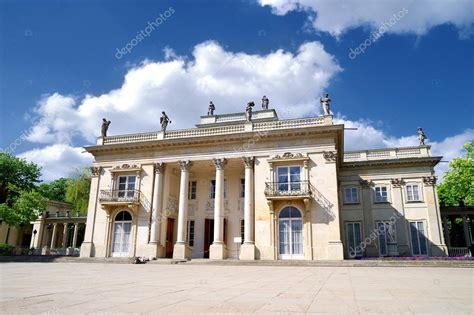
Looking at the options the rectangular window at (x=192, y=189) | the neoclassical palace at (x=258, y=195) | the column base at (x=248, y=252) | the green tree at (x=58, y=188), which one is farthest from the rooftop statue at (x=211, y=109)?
the green tree at (x=58, y=188)

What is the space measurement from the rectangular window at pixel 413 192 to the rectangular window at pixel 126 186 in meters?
22.2

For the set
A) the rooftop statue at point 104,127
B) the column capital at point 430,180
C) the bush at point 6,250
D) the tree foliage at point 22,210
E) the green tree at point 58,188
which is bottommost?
the bush at point 6,250

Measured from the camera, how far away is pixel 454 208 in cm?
2820

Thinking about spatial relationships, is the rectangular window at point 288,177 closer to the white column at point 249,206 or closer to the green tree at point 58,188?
the white column at point 249,206

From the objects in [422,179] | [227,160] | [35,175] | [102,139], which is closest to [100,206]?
[102,139]

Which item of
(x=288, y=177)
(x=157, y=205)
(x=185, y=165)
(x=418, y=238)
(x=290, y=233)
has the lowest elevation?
(x=418, y=238)

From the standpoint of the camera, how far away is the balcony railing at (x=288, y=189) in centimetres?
2063

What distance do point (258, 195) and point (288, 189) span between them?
6.83 feet

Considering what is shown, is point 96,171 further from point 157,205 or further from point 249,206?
point 249,206

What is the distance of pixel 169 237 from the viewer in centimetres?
2491

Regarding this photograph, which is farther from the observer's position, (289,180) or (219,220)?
(219,220)

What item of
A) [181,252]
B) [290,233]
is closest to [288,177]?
[290,233]

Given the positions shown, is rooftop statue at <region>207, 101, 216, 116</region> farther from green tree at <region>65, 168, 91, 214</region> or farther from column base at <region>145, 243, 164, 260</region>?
green tree at <region>65, 168, 91, 214</region>

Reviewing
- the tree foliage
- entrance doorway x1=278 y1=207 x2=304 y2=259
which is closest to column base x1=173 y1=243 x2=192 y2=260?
entrance doorway x1=278 y1=207 x2=304 y2=259
